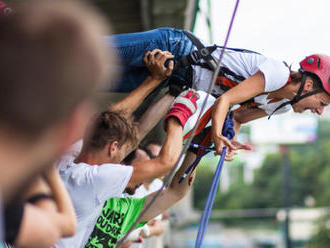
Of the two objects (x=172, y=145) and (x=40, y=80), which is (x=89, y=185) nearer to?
(x=172, y=145)

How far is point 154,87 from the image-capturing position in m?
3.01

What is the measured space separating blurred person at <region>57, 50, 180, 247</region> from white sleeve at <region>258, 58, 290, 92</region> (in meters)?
0.55

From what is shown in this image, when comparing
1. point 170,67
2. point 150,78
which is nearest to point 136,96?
point 150,78

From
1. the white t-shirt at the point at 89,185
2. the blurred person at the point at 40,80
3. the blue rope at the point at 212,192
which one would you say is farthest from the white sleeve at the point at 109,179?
the blurred person at the point at 40,80

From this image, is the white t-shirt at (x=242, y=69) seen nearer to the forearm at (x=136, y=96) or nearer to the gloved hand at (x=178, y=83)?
the gloved hand at (x=178, y=83)

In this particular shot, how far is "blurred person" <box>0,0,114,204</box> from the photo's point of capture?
2.92ft

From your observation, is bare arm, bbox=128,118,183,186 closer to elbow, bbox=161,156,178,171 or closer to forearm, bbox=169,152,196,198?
elbow, bbox=161,156,178,171

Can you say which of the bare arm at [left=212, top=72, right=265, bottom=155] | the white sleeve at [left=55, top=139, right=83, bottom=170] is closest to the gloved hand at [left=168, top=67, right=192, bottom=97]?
the bare arm at [left=212, top=72, right=265, bottom=155]

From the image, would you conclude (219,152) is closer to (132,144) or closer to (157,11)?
(132,144)

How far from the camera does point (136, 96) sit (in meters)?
2.96

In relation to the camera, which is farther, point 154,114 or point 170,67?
point 154,114

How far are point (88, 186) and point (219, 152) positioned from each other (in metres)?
0.76

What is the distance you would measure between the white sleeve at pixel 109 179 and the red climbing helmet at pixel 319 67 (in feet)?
4.28

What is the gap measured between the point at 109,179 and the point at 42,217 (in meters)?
0.96
